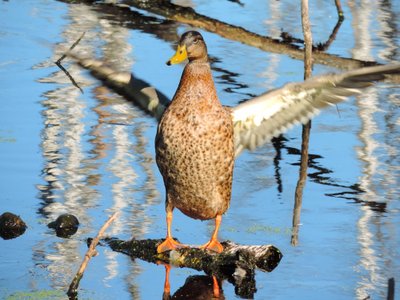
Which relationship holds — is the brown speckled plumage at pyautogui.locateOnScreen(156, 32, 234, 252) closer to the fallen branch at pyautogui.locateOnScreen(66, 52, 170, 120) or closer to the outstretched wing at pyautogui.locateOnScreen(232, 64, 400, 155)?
the outstretched wing at pyautogui.locateOnScreen(232, 64, 400, 155)

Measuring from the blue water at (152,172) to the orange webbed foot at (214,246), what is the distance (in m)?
0.25

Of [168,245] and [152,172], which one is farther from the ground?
[168,245]

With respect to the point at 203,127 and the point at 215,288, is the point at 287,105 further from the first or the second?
the point at 215,288

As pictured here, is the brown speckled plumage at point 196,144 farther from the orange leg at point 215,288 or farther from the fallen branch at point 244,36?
the fallen branch at point 244,36

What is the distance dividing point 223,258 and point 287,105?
50.7 inches

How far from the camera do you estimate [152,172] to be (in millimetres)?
9203

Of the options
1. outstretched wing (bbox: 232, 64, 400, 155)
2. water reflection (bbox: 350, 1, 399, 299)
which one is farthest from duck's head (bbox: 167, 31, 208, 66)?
water reflection (bbox: 350, 1, 399, 299)

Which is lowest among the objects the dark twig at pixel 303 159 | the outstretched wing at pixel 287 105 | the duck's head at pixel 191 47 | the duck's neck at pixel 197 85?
the dark twig at pixel 303 159

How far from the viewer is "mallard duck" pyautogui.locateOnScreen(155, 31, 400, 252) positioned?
291 inches

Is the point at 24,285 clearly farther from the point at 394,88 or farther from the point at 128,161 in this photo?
the point at 394,88

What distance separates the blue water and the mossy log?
7cm

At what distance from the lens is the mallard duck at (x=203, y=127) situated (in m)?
7.40

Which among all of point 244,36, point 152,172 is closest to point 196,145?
point 152,172

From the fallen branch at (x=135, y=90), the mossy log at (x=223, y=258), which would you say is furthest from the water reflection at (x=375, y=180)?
the fallen branch at (x=135, y=90)
